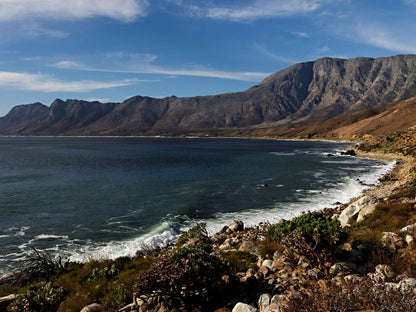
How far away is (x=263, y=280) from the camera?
9.24 meters

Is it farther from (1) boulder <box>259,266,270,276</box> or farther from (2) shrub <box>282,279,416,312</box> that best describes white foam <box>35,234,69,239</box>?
(2) shrub <box>282,279,416,312</box>

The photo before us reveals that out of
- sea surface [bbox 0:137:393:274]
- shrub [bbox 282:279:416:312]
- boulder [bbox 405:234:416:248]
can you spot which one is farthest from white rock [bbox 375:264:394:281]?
sea surface [bbox 0:137:393:274]

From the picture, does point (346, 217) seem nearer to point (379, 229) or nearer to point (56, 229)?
point (379, 229)

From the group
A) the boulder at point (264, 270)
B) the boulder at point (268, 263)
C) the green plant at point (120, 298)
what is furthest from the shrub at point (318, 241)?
the green plant at point (120, 298)

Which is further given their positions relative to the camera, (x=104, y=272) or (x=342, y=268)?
(x=104, y=272)

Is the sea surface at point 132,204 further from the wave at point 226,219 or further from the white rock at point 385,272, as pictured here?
the white rock at point 385,272

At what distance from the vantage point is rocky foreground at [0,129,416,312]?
6.08 m

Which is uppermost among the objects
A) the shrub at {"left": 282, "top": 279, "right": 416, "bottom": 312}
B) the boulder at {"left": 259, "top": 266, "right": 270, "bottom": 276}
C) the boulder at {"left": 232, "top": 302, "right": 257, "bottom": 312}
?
the shrub at {"left": 282, "top": 279, "right": 416, "bottom": 312}

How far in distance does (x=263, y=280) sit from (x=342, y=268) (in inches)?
110

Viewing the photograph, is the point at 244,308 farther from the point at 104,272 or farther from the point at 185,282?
the point at 104,272

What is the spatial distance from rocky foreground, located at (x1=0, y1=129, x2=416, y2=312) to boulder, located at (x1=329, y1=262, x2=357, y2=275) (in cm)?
4

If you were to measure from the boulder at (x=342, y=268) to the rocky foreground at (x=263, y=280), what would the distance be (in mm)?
35

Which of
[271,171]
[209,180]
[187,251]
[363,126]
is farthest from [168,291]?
[363,126]

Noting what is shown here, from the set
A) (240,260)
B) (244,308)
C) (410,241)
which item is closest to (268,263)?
(240,260)
